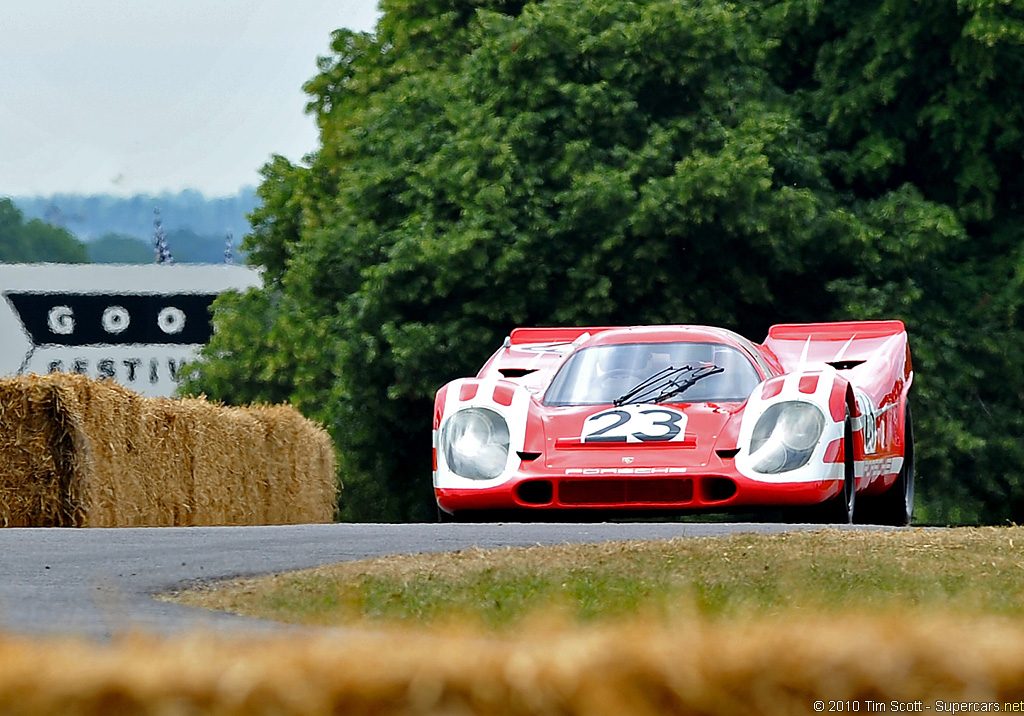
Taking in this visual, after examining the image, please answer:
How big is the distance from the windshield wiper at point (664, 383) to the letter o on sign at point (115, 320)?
168ft

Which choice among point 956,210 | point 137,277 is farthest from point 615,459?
point 137,277

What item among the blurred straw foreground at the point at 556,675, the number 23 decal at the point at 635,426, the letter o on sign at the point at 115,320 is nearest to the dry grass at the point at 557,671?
the blurred straw foreground at the point at 556,675

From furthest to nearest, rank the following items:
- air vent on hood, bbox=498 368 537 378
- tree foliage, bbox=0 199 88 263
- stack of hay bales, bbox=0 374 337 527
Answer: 1. tree foliage, bbox=0 199 88 263
2. stack of hay bales, bbox=0 374 337 527
3. air vent on hood, bbox=498 368 537 378

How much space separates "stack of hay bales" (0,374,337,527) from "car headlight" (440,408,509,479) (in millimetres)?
4620

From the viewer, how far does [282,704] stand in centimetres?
167

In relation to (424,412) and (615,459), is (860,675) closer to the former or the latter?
(615,459)

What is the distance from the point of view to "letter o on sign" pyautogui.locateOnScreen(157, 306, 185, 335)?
6288cm

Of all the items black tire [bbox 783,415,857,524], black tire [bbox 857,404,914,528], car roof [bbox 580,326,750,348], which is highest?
car roof [bbox 580,326,750,348]

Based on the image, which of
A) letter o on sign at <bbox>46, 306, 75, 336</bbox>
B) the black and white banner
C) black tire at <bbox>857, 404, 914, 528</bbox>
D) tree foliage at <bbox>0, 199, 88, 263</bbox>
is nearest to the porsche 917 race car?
black tire at <bbox>857, 404, 914, 528</bbox>

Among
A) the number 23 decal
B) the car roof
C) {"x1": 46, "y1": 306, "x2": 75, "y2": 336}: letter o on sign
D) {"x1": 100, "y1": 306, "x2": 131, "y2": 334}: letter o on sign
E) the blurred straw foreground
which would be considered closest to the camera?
the blurred straw foreground

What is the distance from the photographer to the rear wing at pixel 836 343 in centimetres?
1469

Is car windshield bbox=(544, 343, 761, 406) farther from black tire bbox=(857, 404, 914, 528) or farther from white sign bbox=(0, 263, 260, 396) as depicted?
white sign bbox=(0, 263, 260, 396)

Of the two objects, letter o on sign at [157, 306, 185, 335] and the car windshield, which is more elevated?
the car windshield

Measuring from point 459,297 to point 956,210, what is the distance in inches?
271
